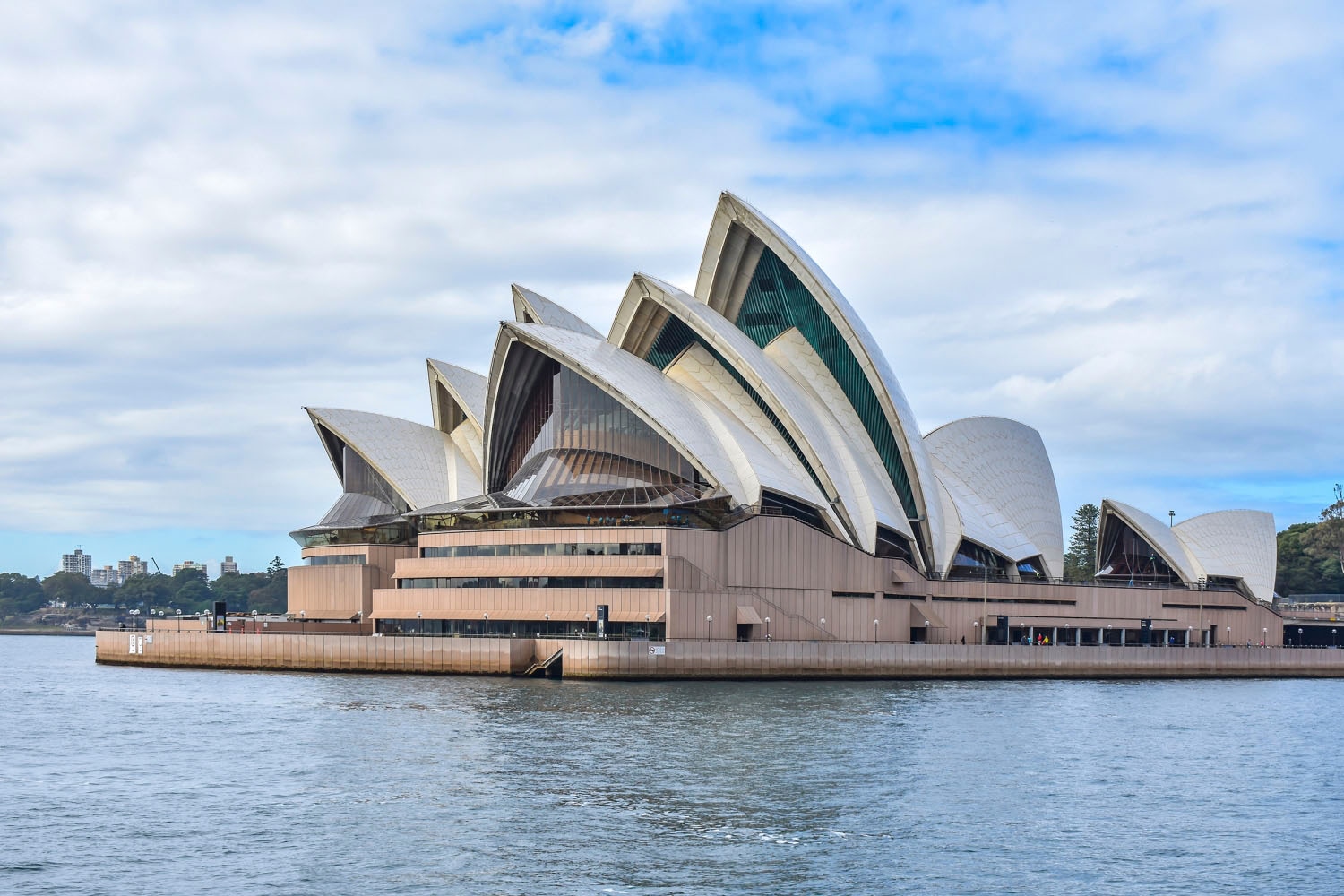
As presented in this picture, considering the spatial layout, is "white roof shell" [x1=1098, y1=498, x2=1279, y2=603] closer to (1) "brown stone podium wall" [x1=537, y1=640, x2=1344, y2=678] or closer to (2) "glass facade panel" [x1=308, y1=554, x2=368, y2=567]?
(1) "brown stone podium wall" [x1=537, y1=640, x2=1344, y2=678]

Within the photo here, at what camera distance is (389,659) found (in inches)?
2559

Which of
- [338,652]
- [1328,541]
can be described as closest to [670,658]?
[338,652]

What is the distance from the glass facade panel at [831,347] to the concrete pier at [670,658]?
983 centimetres

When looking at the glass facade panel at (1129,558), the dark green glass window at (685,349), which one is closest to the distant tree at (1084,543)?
the glass facade panel at (1129,558)

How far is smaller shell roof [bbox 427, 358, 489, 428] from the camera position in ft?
275

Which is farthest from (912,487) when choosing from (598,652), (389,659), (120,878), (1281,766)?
(120,878)

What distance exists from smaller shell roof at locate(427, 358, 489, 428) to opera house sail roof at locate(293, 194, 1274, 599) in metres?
0.17

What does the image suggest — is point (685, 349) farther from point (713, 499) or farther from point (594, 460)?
point (713, 499)

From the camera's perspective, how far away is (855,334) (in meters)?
71.8

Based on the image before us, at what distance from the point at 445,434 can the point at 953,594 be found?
106 ft

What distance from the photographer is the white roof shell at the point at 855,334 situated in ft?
236

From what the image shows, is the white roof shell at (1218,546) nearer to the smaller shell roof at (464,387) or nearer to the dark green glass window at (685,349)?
the dark green glass window at (685,349)

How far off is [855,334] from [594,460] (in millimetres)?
14363

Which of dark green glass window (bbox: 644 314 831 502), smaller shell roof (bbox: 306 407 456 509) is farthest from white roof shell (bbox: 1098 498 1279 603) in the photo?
smaller shell roof (bbox: 306 407 456 509)
